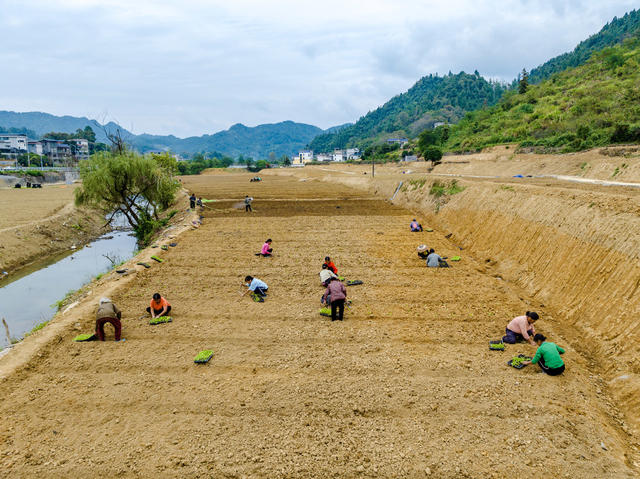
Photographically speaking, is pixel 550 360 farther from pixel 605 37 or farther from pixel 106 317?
pixel 605 37

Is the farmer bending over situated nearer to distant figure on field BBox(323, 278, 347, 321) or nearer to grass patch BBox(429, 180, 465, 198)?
distant figure on field BBox(323, 278, 347, 321)

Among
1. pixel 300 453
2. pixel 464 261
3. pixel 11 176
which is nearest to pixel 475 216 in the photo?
pixel 464 261

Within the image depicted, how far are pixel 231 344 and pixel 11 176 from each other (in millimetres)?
74843

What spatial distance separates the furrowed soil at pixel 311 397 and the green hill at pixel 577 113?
110 feet

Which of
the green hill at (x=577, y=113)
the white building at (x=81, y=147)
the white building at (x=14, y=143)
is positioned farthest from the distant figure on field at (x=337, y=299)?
the white building at (x=81, y=147)

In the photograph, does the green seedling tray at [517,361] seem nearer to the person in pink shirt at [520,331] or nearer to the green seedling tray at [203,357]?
the person in pink shirt at [520,331]

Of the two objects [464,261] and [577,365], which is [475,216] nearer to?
[464,261]

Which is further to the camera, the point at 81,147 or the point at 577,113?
the point at 81,147

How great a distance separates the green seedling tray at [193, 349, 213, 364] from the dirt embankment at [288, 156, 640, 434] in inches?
333

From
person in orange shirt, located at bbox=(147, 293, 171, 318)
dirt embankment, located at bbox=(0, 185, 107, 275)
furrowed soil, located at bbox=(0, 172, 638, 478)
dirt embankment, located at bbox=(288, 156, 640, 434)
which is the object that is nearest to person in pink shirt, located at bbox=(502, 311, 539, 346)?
furrowed soil, located at bbox=(0, 172, 638, 478)

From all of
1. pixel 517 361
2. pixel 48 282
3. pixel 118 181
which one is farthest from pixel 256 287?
pixel 118 181

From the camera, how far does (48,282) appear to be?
17891 millimetres

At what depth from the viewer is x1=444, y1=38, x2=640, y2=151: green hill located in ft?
116

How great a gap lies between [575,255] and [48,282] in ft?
76.7
